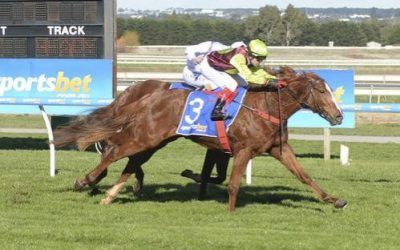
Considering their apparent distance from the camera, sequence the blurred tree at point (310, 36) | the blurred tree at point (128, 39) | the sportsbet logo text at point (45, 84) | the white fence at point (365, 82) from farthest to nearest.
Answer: the blurred tree at point (310, 36) < the blurred tree at point (128, 39) < the white fence at point (365, 82) < the sportsbet logo text at point (45, 84)

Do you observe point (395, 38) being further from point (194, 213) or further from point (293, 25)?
point (194, 213)

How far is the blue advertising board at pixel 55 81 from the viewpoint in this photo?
1544 centimetres

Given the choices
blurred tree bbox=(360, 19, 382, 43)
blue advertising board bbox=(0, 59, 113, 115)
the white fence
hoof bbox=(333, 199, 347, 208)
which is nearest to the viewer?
hoof bbox=(333, 199, 347, 208)

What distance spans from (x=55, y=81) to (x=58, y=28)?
3.73 ft

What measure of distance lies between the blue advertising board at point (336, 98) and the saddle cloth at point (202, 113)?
6.83 meters

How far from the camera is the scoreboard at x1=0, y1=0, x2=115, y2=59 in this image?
15.2 metres

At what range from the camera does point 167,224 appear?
25.2ft

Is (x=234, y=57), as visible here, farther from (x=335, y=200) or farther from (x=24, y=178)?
(x=24, y=178)

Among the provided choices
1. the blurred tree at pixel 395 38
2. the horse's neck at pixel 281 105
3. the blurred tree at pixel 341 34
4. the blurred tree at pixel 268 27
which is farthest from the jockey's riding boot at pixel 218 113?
the blurred tree at pixel 395 38

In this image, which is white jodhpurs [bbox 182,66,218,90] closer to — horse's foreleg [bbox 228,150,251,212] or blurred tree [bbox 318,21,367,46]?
horse's foreleg [bbox 228,150,251,212]

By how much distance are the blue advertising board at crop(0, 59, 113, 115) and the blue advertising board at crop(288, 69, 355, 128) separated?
3703 millimetres

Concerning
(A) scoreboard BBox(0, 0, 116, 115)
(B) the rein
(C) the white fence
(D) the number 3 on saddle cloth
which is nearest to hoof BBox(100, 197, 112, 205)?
(D) the number 3 on saddle cloth

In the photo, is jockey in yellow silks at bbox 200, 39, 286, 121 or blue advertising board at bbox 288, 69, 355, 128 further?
blue advertising board at bbox 288, 69, 355, 128

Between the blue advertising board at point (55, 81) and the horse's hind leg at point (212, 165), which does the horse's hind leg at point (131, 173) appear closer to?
the horse's hind leg at point (212, 165)
